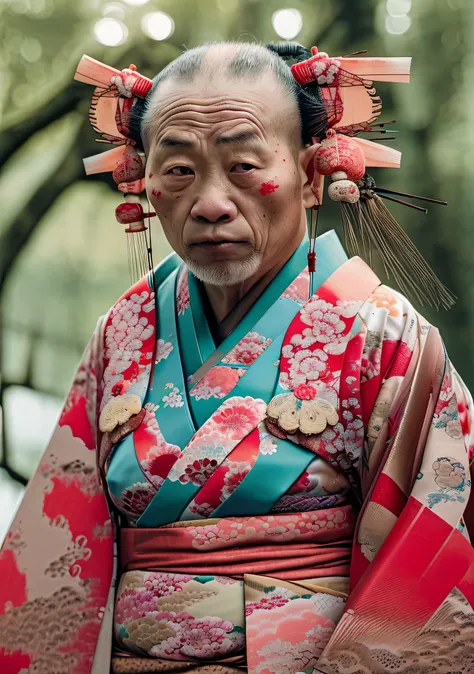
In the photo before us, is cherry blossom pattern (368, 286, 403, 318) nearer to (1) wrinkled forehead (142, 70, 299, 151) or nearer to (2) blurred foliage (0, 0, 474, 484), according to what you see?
(1) wrinkled forehead (142, 70, 299, 151)

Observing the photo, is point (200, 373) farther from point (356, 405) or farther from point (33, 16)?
point (33, 16)

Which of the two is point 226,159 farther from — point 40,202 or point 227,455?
point 40,202

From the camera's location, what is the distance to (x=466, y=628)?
4.96ft

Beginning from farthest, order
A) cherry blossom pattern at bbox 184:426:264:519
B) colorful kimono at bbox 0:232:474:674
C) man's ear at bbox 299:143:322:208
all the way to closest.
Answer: man's ear at bbox 299:143:322:208
cherry blossom pattern at bbox 184:426:264:519
colorful kimono at bbox 0:232:474:674

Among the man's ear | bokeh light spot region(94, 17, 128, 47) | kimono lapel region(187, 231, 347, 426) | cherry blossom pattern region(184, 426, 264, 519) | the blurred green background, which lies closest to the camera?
cherry blossom pattern region(184, 426, 264, 519)

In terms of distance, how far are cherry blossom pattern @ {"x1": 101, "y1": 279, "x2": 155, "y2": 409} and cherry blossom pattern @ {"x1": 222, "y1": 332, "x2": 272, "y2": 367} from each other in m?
0.18

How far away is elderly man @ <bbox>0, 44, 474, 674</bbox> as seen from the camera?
157cm

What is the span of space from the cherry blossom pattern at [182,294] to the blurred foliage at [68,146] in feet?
3.53

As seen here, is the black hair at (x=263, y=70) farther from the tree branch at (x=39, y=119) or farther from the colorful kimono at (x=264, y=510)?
the tree branch at (x=39, y=119)

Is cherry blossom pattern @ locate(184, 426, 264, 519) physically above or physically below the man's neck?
below

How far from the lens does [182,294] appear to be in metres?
1.96

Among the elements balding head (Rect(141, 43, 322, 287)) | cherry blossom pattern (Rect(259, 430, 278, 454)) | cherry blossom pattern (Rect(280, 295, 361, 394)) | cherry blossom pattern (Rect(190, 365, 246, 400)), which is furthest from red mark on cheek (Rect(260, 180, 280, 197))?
cherry blossom pattern (Rect(259, 430, 278, 454))

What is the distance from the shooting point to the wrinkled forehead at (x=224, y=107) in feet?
5.62

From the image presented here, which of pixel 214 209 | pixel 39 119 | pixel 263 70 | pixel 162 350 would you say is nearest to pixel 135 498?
pixel 162 350
